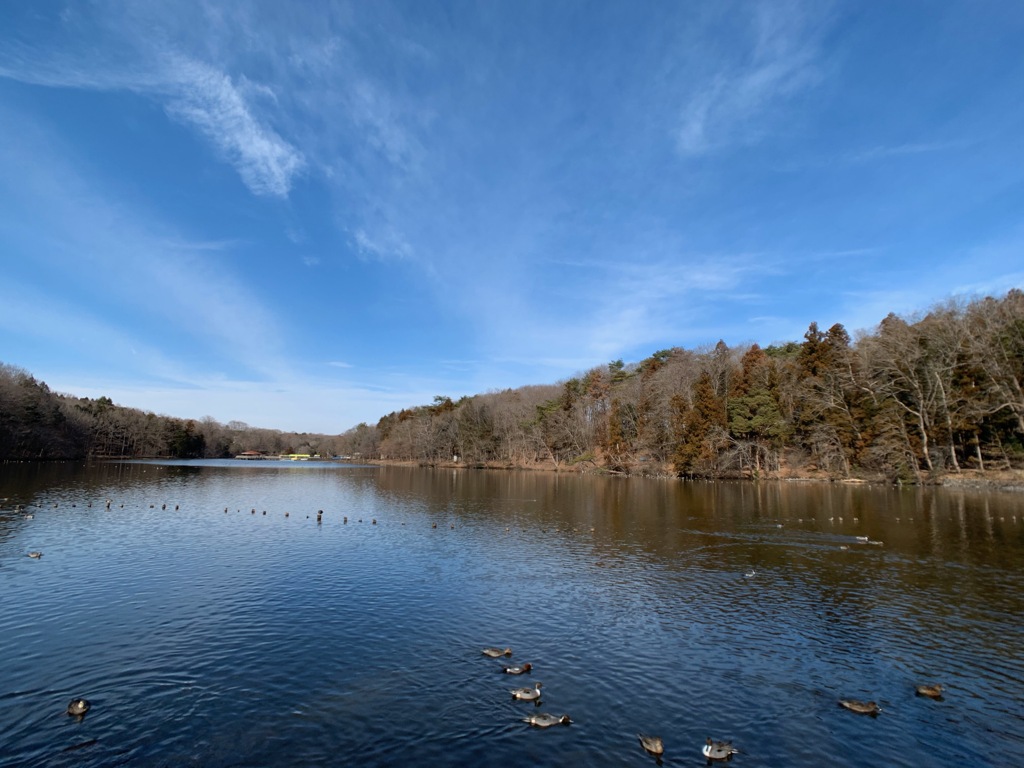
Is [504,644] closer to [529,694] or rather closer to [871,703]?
[529,694]

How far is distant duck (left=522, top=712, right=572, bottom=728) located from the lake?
0.15 m

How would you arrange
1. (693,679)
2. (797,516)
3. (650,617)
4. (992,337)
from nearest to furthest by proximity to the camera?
(693,679)
(650,617)
(797,516)
(992,337)

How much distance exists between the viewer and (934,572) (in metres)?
21.6

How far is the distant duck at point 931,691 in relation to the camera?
1134 cm

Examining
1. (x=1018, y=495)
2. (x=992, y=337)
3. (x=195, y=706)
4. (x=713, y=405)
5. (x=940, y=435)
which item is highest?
(x=992, y=337)

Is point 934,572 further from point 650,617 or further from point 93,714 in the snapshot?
point 93,714

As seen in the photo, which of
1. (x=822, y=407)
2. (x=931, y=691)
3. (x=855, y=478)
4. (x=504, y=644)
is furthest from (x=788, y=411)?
(x=504, y=644)

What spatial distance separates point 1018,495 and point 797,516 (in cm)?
2458

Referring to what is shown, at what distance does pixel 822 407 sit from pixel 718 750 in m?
69.3

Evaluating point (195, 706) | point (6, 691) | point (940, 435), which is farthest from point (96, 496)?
point (940, 435)

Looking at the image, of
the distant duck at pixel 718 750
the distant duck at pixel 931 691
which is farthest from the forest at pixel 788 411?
the distant duck at pixel 718 750

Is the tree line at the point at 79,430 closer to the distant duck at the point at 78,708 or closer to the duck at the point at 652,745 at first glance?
the distant duck at the point at 78,708

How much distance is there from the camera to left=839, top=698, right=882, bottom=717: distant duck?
10.7 metres

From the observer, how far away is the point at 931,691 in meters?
11.4
